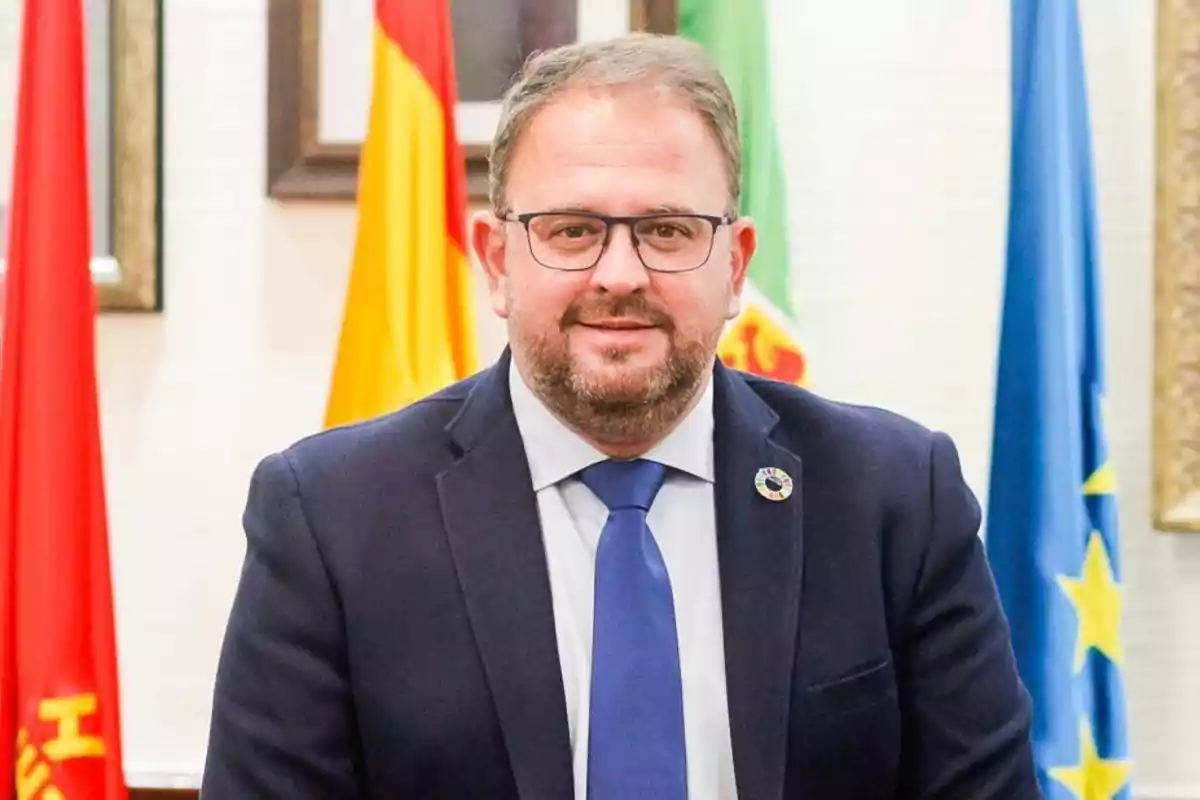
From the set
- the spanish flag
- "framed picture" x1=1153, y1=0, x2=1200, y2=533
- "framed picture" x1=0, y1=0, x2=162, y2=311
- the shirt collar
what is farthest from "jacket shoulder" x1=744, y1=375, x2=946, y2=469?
"framed picture" x1=0, y1=0, x2=162, y2=311

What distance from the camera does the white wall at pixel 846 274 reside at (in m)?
1.91

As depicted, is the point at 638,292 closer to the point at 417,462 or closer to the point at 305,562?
the point at 417,462

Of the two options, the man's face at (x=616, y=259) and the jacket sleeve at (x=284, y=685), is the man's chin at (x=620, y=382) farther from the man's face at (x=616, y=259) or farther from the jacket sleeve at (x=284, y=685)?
the jacket sleeve at (x=284, y=685)

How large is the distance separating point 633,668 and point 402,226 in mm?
889

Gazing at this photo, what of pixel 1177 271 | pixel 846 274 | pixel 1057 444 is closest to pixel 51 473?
pixel 846 274

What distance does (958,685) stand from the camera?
45.6 inches

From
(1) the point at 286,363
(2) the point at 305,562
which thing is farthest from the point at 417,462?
(1) the point at 286,363

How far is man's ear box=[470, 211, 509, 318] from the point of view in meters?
1.18

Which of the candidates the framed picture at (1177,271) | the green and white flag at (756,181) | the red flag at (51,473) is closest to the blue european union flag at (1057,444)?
the framed picture at (1177,271)

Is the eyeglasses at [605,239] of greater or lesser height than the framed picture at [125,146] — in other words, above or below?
below

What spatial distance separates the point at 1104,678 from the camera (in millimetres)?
1708

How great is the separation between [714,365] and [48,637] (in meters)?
1.02

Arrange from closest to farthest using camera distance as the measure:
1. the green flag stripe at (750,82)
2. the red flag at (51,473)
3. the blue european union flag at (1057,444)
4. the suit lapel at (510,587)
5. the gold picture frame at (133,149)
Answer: the suit lapel at (510,587)
the red flag at (51,473)
the blue european union flag at (1057,444)
the green flag stripe at (750,82)
the gold picture frame at (133,149)

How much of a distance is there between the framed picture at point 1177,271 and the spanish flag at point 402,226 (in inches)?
45.3
